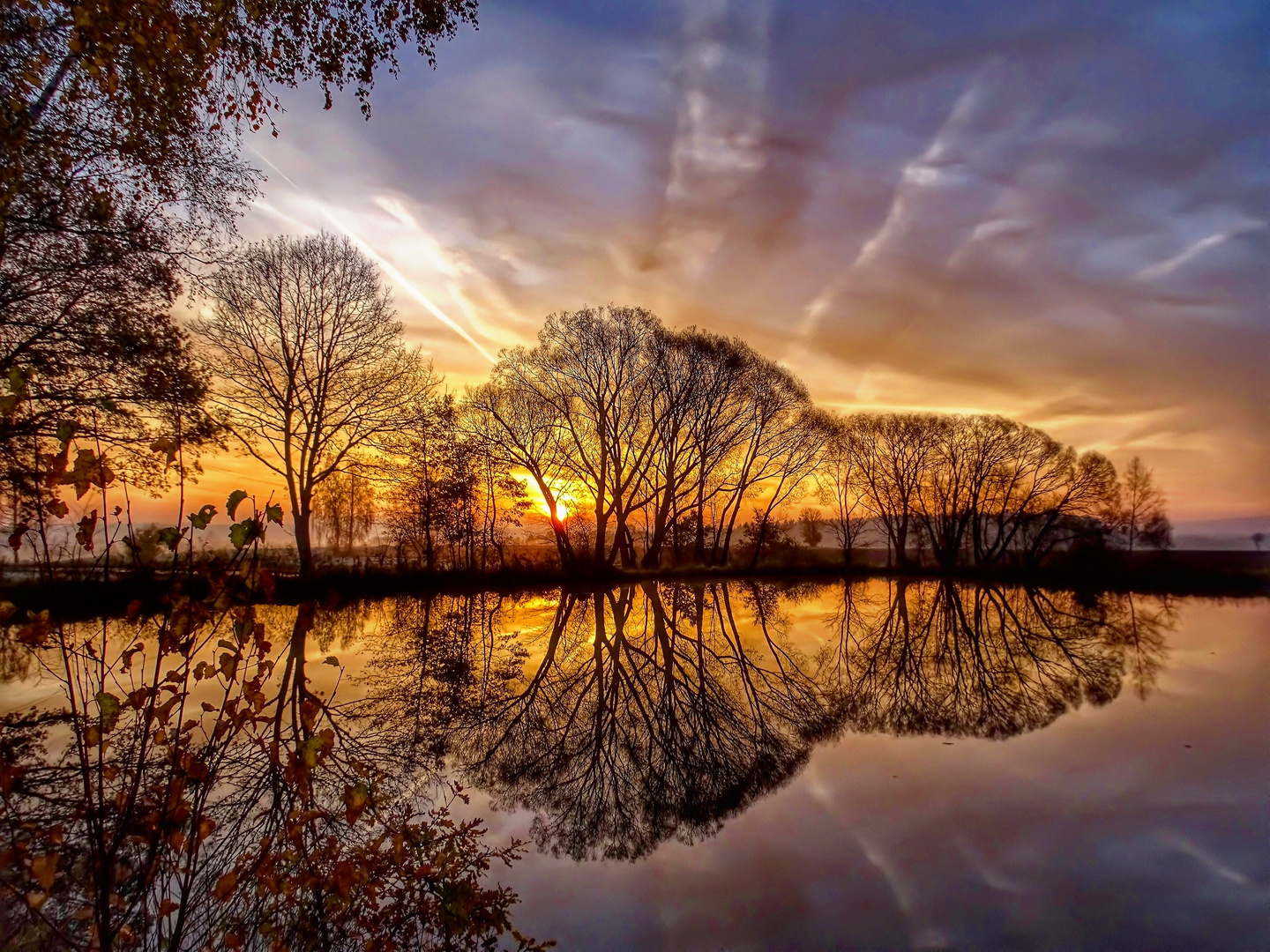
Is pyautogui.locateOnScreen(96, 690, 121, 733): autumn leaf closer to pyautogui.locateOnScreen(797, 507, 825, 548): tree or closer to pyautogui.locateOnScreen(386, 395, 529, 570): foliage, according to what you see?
pyautogui.locateOnScreen(386, 395, 529, 570): foliage

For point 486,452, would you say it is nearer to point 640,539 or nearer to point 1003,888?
point 640,539

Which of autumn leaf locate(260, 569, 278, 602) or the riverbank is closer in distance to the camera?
autumn leaf locate(260, 569, 278, 602)

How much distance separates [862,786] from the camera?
5.09 m

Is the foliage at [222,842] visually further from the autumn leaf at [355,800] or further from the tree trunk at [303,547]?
the tree trunk at [303,547]

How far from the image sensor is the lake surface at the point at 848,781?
3396 mm

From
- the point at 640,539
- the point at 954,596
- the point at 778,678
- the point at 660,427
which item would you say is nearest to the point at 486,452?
the point at 660,427

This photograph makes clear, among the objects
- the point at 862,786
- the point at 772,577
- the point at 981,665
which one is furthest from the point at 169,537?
the point at 772,577

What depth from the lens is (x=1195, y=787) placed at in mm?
5125

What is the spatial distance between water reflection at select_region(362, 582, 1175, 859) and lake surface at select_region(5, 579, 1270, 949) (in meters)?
0.04

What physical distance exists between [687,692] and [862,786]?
320 cm

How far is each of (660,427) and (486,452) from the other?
9.37 metres

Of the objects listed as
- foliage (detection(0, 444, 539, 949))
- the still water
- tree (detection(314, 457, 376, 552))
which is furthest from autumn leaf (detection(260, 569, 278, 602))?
tree (detection(314, 457, 376, 552))

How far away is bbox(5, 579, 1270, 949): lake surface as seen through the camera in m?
3.40

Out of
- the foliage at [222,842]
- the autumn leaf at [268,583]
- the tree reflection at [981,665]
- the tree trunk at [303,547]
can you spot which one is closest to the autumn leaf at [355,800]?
the foliage at [222,842]
